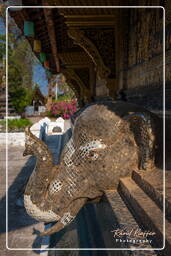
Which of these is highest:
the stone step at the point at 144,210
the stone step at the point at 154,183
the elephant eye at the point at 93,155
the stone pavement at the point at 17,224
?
the elephant eye at the point at 93,155

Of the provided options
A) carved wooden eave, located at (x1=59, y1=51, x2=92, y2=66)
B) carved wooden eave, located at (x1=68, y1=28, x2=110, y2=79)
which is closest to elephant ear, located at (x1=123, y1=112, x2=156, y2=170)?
carved wooden eave, located at (x1=68, y1=28, x2=110, y2=79)

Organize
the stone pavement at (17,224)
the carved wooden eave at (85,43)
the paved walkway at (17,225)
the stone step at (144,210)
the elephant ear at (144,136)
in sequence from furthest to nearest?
the stone pavement at (17,224) → the paved walkway at (17,225) → the carved wooden eave at (85,43) → the elephant ear at (144,136) → the stone step at (144,210)

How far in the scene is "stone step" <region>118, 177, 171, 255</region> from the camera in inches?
54.9

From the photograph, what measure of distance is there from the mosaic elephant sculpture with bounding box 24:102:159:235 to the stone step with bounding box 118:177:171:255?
159 mm

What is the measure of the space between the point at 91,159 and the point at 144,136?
43cm

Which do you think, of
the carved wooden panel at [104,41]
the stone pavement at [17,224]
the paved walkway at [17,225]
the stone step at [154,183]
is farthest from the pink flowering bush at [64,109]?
the stone step at [154,183]

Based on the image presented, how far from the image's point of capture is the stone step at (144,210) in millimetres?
1395

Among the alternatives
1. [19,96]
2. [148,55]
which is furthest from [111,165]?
[19,96]

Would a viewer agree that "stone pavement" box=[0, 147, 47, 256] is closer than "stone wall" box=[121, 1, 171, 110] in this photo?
No

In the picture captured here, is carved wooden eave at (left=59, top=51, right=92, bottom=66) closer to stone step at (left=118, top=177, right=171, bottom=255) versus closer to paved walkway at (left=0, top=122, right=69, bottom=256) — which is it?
paved walkway at (left=0, top=122, right=69, bottom=256)

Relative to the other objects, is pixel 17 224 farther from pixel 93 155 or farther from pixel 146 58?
pixel 146 58

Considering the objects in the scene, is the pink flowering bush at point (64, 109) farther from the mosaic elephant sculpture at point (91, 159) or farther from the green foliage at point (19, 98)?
the mosaic elephant sculpture at point (91, 159)

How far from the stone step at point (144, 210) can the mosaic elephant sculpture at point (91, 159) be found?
0.52 ft

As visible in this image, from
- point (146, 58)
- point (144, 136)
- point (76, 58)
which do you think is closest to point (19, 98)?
point (76, 58)
